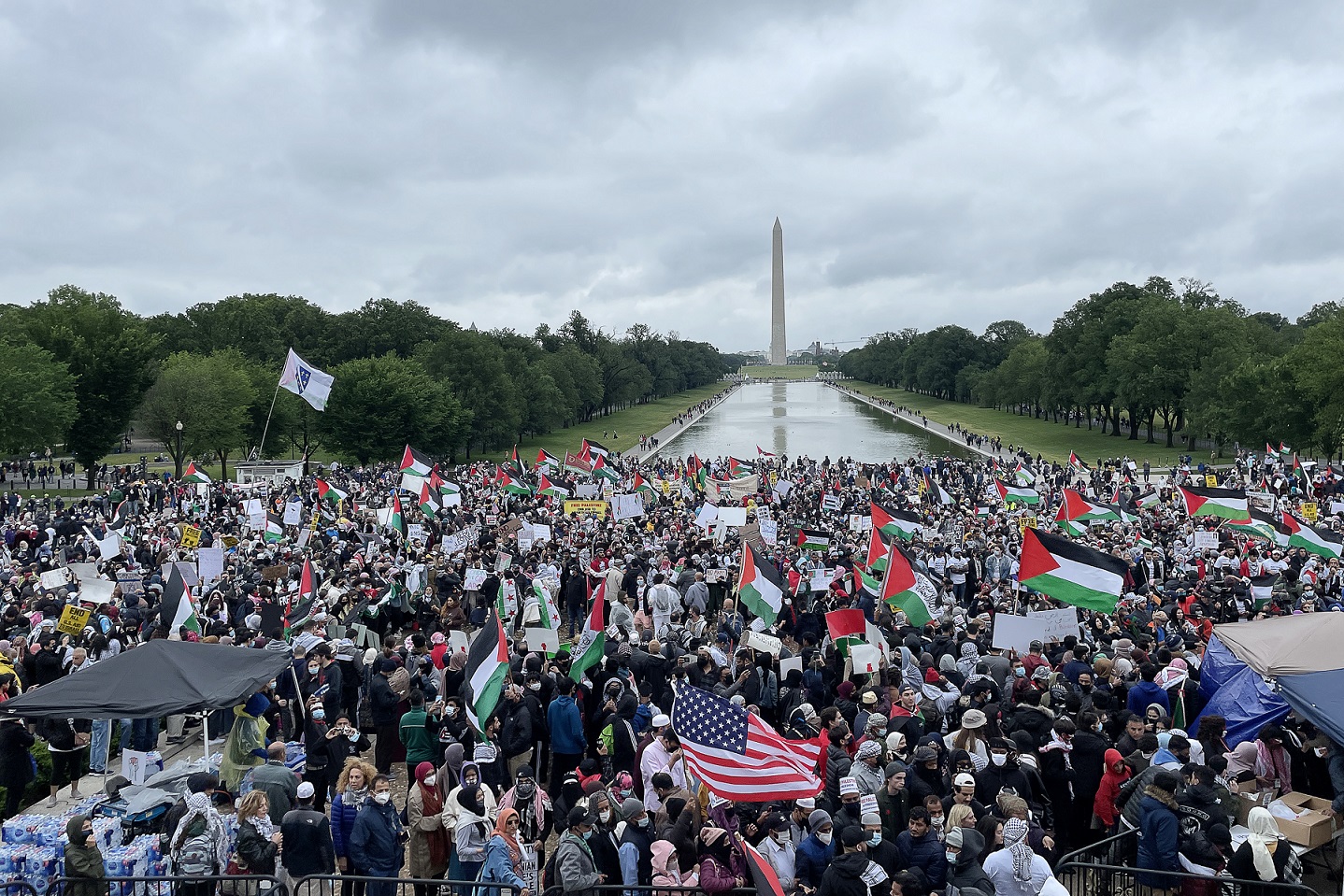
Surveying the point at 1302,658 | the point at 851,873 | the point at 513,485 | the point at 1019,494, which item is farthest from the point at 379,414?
the point at 851,873

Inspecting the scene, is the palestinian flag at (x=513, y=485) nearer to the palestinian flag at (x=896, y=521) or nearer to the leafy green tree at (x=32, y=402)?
the palestinian flag at (x=896, y=521)

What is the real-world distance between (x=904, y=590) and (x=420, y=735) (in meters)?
7.60

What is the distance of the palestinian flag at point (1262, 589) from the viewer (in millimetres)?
16562

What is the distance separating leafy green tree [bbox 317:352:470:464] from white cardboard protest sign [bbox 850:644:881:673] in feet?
170

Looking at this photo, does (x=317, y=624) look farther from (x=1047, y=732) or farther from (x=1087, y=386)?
(x=1087, y=386)

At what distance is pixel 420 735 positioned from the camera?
1023 centimetres

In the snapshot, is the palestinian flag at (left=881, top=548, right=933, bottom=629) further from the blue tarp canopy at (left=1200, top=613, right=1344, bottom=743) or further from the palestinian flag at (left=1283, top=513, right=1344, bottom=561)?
the palestinian flag at (left=1283, top=513, right=1344, bottom=561)

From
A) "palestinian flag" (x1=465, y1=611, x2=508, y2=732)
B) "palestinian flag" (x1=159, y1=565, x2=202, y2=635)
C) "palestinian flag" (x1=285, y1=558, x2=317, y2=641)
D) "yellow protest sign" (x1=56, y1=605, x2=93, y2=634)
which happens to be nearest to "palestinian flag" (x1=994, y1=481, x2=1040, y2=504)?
"palestinian flag" (x1=285, y1=558, x2=317, y2=641)

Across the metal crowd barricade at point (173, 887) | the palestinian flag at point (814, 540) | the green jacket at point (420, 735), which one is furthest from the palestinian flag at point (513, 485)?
the metal crowd barricade at point (173, 887)

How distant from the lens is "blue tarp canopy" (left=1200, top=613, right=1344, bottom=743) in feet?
27.4

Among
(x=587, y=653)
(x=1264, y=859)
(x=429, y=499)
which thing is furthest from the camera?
(x=429, y=499)

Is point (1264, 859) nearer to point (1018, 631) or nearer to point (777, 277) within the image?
point (1018, 631)

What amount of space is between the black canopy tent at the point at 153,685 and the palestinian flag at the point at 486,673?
2.07m

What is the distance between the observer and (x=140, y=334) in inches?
2296
